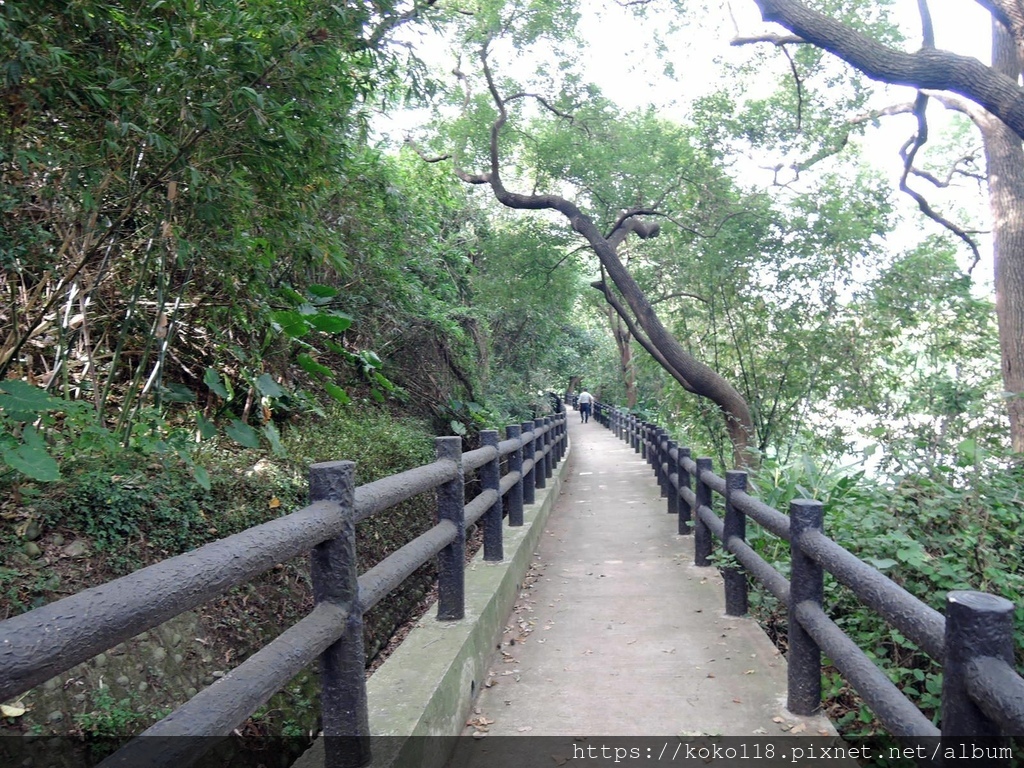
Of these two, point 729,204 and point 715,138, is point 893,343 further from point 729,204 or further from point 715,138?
point 715,138

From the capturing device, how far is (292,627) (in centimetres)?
214

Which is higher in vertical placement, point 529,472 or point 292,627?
point 292,627

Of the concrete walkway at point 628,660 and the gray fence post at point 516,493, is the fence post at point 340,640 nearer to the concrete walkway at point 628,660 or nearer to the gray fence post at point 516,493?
the concrete walkway at point 628,660

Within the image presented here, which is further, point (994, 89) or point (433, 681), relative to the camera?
point (994, 89)

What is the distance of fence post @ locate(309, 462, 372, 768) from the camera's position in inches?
93.9

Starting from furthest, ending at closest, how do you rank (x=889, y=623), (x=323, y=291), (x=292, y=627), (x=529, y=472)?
(x=529, y=472), (x=323, y=291), (x=889, y=623), (x=292, y=627)

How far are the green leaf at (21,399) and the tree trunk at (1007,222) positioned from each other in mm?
10439

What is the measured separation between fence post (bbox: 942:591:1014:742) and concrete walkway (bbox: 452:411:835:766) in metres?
1.60

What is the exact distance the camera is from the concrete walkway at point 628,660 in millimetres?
3408

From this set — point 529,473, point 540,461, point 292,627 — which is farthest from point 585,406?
point 292,627

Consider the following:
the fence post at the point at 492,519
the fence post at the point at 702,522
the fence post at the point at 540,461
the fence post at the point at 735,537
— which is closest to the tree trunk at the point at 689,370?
the fence post at the point at 540,461

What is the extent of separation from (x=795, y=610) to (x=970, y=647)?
1.56 meters

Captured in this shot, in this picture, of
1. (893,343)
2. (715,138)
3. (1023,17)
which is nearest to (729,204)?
(715,138)

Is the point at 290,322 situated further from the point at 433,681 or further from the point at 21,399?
the point at 433,681
